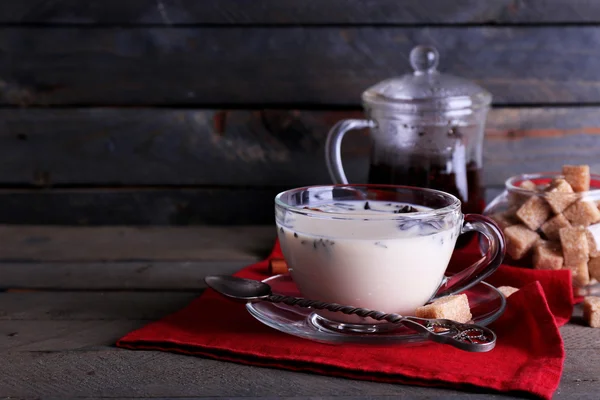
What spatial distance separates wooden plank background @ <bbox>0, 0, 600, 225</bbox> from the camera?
6.23ft

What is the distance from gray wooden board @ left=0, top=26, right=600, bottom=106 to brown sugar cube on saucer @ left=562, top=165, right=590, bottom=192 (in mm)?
600

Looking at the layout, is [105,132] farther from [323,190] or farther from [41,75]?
[323,190]

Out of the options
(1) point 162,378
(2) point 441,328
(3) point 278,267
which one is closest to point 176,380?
(1) point 162,378

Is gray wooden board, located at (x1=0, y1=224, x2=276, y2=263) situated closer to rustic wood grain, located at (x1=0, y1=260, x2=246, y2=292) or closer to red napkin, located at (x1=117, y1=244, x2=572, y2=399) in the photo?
rustic wood grain, located at (x1=0, y1=260, x2=246, y2=292)

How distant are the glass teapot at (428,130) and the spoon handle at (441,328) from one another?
1.81 ft

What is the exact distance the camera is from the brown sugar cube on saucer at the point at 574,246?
1254 millimetres

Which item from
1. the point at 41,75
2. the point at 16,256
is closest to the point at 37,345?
the point at 16,256

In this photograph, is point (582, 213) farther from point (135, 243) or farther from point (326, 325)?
point (135, 243)

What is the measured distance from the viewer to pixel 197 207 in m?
2.01

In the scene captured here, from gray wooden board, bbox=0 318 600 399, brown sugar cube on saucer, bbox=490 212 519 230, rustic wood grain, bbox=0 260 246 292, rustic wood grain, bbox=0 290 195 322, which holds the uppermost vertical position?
brown sugar cube on saucer, bbox=490 212 519 230

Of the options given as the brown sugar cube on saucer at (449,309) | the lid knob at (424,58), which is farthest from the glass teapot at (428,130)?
the brown sugar cube on saucer at (449,309)

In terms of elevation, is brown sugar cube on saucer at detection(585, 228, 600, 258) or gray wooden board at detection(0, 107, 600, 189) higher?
gray wooden board at detection(0, 107, 600, 189)

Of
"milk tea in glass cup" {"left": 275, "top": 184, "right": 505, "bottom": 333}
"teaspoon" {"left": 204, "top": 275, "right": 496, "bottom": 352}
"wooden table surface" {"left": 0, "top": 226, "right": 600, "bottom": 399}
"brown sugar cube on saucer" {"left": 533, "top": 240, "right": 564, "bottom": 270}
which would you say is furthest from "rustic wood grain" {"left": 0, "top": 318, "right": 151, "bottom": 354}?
"brown sugar cube on saucer" {"left": 533, "top": 240, "right": 564, "bottom": 270}

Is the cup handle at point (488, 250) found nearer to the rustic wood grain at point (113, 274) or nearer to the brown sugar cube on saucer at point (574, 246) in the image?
the brown sugar cube on saucer at point (574, 246)
